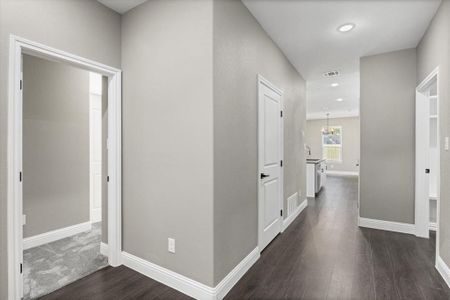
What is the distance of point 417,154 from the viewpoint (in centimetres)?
341

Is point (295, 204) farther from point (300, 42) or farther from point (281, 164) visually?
point (300, 42)

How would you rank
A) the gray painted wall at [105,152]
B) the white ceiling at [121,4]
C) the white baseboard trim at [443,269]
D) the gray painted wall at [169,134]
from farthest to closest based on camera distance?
the gray painted wall at [105,152]
the white ceiling at [121,4]
the white baseboard trim at [443,269]
the gray painted wall at [169,134]

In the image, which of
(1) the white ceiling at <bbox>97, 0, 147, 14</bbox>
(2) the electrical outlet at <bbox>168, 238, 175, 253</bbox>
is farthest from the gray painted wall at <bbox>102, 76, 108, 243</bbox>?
(2) the electrical outlet at <bbox>168, 238, 175, 253</bbox>

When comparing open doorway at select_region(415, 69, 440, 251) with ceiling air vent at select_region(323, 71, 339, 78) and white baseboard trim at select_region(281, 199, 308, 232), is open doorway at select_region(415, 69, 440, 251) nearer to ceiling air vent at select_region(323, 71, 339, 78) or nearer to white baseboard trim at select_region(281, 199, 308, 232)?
ceiling air vent at select_region(323, 71, 339, 78)

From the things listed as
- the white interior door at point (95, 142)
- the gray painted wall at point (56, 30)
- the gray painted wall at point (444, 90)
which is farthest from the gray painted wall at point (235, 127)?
the white interior door at point (95, 142)

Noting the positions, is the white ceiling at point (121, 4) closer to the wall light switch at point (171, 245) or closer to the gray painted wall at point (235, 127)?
the gray painted wall at point (235, 127)

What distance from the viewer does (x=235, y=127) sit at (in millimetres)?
2266

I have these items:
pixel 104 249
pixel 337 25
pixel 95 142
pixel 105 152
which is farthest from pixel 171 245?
pixel 337 25

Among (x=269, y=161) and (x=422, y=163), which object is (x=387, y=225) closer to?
(x=422, y=163)

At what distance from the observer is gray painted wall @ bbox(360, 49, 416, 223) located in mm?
3531

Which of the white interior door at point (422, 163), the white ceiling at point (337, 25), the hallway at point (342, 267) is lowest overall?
the hallway at point (342, 267)

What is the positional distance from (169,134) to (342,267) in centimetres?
233

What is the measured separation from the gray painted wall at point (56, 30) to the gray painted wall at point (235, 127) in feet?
4.27

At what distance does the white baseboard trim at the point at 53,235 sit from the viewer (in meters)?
2.97
